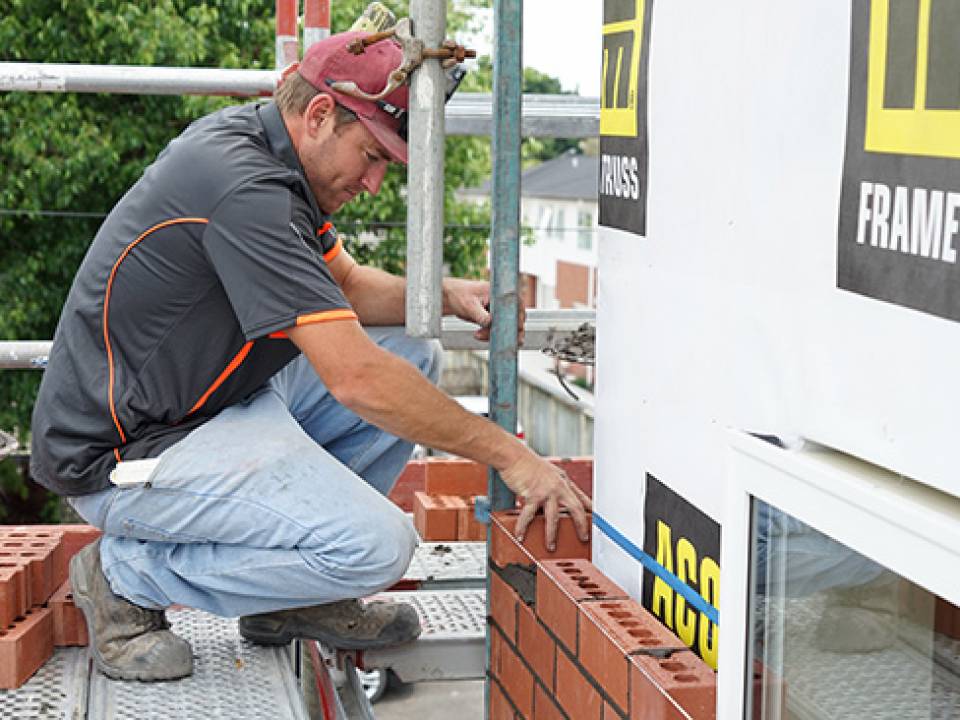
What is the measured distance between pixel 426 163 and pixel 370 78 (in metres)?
0.30

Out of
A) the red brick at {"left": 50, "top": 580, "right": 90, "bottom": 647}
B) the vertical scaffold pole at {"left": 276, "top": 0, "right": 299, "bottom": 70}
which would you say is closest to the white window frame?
the red brick at {"left": 50, "top": 580, "right": 90, "bottom": 647}

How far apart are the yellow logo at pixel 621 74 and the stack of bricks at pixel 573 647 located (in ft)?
2.50

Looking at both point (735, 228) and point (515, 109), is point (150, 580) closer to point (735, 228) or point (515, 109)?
point (515, 109)

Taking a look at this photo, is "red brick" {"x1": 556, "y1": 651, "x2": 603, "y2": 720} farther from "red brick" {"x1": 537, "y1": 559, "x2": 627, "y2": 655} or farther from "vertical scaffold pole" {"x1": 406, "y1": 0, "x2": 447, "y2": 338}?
"vertical scaffold pole" {"x1": 406, "y1": 0, "x2": 447, "y2": 338}

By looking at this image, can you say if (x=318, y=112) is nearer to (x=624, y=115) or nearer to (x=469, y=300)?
(x=469, y=300)

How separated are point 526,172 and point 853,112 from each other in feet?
146

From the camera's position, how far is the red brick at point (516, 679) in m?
2.57

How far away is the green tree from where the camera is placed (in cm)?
1073

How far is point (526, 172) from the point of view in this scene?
150 feet

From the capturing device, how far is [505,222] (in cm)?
266

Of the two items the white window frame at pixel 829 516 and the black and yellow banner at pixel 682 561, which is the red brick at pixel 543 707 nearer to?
the black and yellow banner at pixel 682 561

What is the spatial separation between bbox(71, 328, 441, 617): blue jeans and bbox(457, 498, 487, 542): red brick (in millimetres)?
796

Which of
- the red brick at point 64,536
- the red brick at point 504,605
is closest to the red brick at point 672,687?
the red brick at point 504,605

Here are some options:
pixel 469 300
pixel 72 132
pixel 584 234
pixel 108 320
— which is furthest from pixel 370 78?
pixel 584 234
